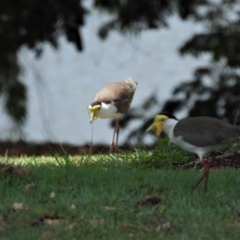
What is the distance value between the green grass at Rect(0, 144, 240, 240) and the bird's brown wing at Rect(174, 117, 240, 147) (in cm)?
41

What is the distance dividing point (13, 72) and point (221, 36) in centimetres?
338

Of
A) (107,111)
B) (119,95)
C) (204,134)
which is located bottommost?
(107,111)

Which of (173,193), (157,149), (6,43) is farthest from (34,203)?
(6,43)

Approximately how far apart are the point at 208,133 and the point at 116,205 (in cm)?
108

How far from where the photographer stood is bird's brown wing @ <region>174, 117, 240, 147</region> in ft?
22.4

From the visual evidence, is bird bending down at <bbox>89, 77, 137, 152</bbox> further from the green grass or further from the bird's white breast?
the green grass

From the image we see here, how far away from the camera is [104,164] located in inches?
339

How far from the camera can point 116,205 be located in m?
6.33

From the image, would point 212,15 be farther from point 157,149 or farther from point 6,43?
point 157,149

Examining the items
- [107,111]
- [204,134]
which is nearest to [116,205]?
[204,134]

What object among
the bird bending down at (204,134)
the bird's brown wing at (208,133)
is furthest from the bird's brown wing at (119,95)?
the bird's brown wing at (208,133)

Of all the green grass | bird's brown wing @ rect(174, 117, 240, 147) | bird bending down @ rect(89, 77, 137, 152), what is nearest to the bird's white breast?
bird bending down @ rect(89, 77, 137, 152)

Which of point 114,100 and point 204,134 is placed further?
point 114,100

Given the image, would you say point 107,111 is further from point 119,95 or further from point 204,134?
point 204,134
